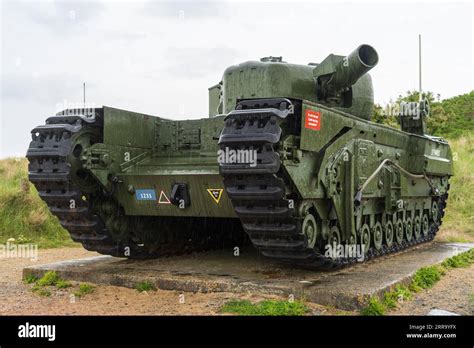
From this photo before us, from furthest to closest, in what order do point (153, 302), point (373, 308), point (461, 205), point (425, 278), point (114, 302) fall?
1. point (461, 205)
2. point (425, 278)
3. point (114, 302)
4. point (153, 302)
5. point (373, 308)

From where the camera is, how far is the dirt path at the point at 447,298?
6.63 metres

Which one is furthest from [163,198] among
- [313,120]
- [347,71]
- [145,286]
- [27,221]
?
[27,221]

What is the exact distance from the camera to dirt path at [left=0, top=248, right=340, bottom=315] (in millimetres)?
6668

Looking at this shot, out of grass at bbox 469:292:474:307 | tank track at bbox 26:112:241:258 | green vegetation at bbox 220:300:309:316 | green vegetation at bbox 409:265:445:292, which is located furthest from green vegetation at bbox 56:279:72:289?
grass at bbox 469:292:474:307

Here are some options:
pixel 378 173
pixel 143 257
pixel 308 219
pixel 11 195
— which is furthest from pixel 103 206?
pixel 11 195

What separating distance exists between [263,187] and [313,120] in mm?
1140

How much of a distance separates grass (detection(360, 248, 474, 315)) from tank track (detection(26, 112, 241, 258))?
13.3 ft

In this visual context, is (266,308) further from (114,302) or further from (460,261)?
(460,261)

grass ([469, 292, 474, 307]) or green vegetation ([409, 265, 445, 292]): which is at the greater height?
green vegetation ([409, 265, 445, 292])

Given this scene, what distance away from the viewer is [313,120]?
24.3 ft

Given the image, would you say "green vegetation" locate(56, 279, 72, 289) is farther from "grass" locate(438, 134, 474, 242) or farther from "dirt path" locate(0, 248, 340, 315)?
"grass" locate(438, 134, 474, 242)

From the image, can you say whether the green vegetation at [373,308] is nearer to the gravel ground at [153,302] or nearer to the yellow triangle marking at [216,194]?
the gravel ground at [153,302]

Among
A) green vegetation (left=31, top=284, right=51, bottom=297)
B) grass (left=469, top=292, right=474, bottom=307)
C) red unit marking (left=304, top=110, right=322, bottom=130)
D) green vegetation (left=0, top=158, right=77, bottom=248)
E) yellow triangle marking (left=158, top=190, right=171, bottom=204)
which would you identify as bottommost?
green vegetation (left=31, top=284, right=51, bottom=297)
